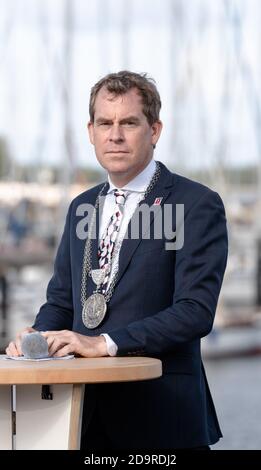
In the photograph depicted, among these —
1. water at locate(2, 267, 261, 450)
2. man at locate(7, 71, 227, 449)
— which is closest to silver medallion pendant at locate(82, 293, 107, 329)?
Result: man at locate(7, 71, 227, 449)

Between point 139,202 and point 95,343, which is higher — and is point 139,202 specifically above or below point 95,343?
above

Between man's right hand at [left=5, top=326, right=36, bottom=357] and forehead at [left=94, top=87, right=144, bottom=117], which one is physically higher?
forehead at [left=94, top=87, right=144, bottom=117]

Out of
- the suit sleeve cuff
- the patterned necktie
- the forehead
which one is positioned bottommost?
the suit sleeve cuff

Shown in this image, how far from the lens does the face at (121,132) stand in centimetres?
391

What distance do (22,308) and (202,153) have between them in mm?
7000

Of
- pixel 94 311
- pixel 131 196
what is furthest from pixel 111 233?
pixel 94 311

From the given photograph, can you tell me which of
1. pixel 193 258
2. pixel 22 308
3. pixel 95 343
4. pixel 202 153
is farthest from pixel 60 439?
pixel 202 153

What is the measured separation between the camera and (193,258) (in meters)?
3.83

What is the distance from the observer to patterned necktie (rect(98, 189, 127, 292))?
4.01 meters

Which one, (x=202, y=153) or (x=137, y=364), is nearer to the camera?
(x=137, y=364)

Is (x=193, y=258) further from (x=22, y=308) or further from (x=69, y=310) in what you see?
(x=22, y=308)

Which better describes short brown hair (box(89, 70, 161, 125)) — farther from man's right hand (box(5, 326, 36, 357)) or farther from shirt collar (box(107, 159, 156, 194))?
man's right hand (box(5, 326, 36, 357))

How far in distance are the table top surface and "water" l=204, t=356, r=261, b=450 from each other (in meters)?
9.87

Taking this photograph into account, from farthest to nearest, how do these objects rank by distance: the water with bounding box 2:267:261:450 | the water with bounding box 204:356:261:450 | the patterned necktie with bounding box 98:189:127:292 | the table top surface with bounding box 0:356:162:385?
the water with bounding box 2:267:261:450
the water with bounding box 204:356:261:450
the patterned necktie with bounding box 98:189:127:292
the table top surface with bounding box 0:356:162:385
